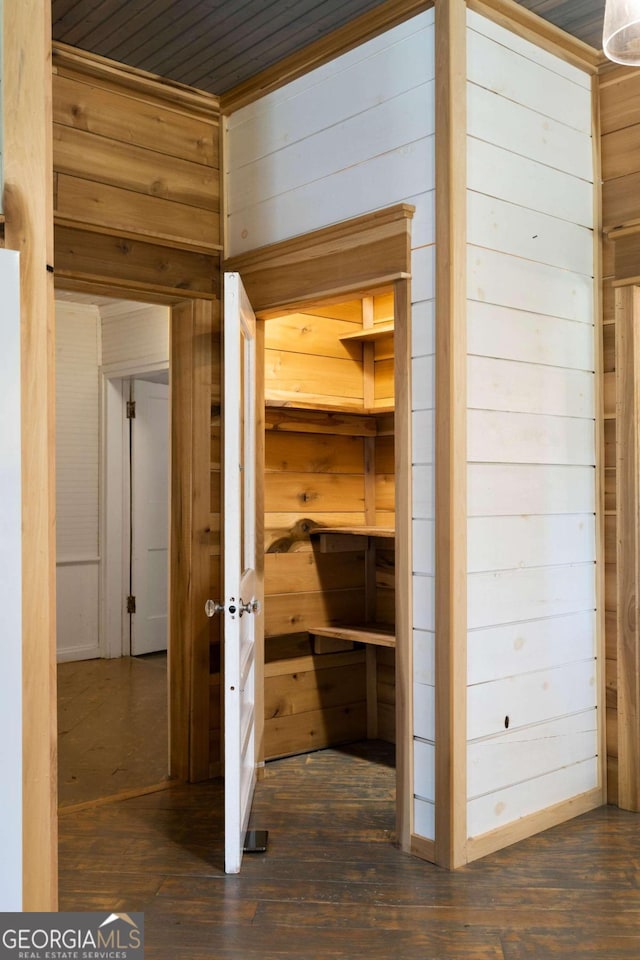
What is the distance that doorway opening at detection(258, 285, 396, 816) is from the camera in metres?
4.12

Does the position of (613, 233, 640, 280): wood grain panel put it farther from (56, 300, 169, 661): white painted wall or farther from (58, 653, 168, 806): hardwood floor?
(56, 300, 169, 661): white painted wall

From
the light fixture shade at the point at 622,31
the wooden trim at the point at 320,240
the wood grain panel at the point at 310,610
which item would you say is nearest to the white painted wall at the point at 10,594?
the light fixture shade at the point at 622,31

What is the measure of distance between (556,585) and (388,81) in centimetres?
192

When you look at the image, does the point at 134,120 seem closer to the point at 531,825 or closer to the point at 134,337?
the point at 134,337

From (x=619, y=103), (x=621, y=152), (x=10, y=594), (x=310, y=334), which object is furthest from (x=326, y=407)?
(x=10, y=594)

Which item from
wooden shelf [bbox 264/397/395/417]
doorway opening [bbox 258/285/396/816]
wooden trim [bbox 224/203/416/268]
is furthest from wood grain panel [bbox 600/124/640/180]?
wooden shelf [bbox 264/397/395/417]

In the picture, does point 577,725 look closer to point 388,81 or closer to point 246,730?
point 246,730

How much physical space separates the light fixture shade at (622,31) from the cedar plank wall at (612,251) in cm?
174

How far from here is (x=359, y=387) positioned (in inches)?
177

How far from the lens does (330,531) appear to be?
4.19 meters

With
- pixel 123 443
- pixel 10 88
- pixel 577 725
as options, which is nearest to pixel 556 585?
pixel 577 725

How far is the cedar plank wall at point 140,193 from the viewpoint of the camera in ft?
11.3

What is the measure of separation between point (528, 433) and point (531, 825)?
1.40 m

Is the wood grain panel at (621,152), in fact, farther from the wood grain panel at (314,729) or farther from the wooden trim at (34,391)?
the wood grain panel at (314,729)
